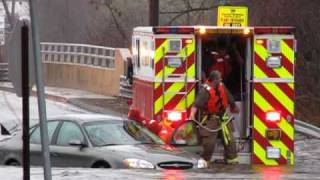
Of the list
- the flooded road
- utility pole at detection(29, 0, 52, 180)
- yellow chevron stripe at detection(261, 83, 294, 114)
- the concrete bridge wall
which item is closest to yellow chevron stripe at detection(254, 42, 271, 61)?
yellow chevron stripe at detection(261, 83, 294, 114)

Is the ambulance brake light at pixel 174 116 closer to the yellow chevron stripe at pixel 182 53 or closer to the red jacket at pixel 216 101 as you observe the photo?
the red jacket at pixel 216 101

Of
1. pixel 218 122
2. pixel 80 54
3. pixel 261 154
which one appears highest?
pixel 218 122

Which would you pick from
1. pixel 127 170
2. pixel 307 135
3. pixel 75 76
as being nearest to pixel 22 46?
pixel 127 170

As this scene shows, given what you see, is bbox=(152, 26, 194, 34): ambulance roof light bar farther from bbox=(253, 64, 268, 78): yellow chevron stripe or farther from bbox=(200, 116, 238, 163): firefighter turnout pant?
bbox=(200, 116, 238, 163): firefighter turnout pant

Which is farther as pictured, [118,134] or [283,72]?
Answer: [283,72]

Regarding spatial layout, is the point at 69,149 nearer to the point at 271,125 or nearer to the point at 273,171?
the point at 273,171

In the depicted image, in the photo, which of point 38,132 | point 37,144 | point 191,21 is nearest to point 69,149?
point 37,144

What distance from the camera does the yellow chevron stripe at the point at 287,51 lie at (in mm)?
Answer: 14115

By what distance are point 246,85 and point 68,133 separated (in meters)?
3.39

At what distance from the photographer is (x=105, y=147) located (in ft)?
41.9

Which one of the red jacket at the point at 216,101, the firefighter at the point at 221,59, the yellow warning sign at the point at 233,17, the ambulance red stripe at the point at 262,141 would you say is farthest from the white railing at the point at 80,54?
the red jacket at the point at 216,101

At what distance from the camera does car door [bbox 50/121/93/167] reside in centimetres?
1293

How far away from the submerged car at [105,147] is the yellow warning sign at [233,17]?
3.75 meters

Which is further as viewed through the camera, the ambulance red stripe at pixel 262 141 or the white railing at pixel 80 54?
the white railing at pixel 80 54
